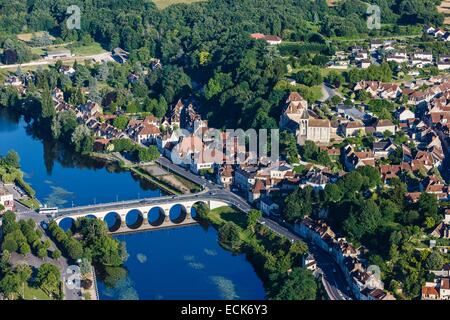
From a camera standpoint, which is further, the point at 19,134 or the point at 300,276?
the point at 19,134

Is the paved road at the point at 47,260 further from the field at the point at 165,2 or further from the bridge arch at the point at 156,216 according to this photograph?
the field at the point at 165,2

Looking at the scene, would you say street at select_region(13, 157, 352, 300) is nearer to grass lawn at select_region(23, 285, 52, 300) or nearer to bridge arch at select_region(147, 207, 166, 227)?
bridge arch at select_region(147, 207, 166, 227)

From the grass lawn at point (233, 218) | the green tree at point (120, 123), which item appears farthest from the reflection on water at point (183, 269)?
the green tree at point (120, 123)

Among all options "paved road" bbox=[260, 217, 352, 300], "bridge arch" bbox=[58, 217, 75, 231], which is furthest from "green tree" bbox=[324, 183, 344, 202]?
"bridge arch" bbox=[58, 217, 75, 231]
